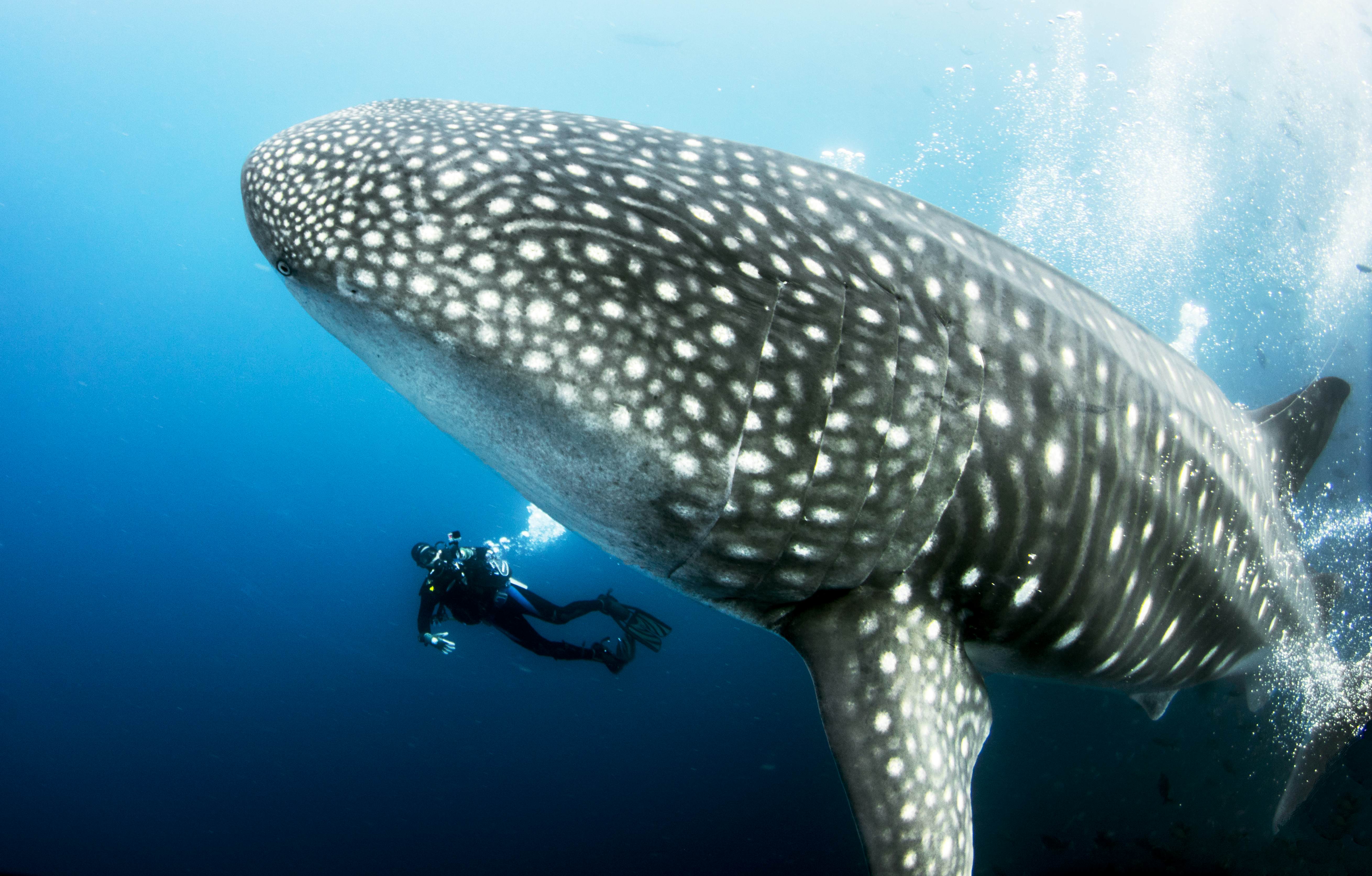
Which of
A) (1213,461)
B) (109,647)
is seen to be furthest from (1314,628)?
(109,647)

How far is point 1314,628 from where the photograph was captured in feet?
12.0

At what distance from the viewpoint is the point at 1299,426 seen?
3.28 meters

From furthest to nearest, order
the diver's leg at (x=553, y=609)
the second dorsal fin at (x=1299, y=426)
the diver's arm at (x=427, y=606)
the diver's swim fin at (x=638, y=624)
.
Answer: the diver's leg at (x=553, y=609), the diver's swim fin at (x=638, y=624), the diver's arm at (x=427, y=606), the second dorsal fin at (x=1299, y=426)

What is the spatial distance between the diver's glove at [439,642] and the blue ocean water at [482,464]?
4.49 meters

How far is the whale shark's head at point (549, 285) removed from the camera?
135 cm

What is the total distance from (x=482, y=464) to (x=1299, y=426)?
28.6ft

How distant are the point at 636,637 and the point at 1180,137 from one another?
33.6 metres

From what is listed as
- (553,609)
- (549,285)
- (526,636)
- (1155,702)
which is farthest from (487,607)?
(549,285)

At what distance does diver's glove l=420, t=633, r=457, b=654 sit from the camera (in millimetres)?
8250

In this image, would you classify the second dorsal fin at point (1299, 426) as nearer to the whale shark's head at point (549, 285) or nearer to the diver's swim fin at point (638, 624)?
the whale shark's head at point (549, 285)

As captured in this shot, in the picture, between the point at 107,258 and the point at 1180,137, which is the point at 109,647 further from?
the point at 1180,137

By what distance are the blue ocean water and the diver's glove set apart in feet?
14.7

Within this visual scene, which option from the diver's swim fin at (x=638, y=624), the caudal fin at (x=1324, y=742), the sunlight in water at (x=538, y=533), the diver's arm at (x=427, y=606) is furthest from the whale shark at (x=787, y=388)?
the sunlight in water at (x=538, y=533)

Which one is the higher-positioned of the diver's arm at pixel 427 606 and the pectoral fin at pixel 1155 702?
A: the pectoral fin at pixel 1155 702
